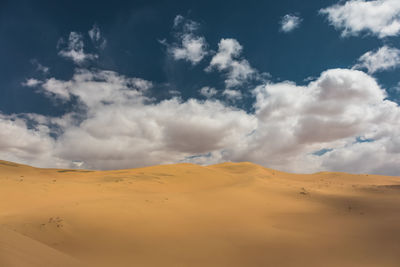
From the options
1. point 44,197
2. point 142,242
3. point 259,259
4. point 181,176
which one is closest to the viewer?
point 259,259

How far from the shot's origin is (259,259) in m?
5.50

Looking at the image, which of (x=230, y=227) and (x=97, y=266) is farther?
(x=230, y=227)

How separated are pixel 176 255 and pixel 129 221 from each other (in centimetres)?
311

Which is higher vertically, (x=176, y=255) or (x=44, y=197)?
(x=44, y=197)

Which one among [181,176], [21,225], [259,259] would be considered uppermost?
[181,176]

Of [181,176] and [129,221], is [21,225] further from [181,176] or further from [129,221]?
[181,176]

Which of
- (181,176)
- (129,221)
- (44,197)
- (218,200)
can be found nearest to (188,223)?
(129,221)

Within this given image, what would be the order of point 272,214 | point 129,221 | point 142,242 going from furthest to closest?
point 272,214, point 129,221, point 142,242

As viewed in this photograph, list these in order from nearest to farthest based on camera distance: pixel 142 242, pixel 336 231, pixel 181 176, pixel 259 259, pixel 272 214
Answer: pixel 259 259, pixel 142 242, pixel 336 231, pixel 272 214, pixel 181 176

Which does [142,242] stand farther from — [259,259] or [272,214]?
[272,214]

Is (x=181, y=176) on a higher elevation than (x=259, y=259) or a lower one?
higher

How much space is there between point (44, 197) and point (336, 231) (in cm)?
1351

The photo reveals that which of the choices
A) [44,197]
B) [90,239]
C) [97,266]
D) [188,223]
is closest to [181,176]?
[44,197]

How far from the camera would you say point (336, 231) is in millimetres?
7574
